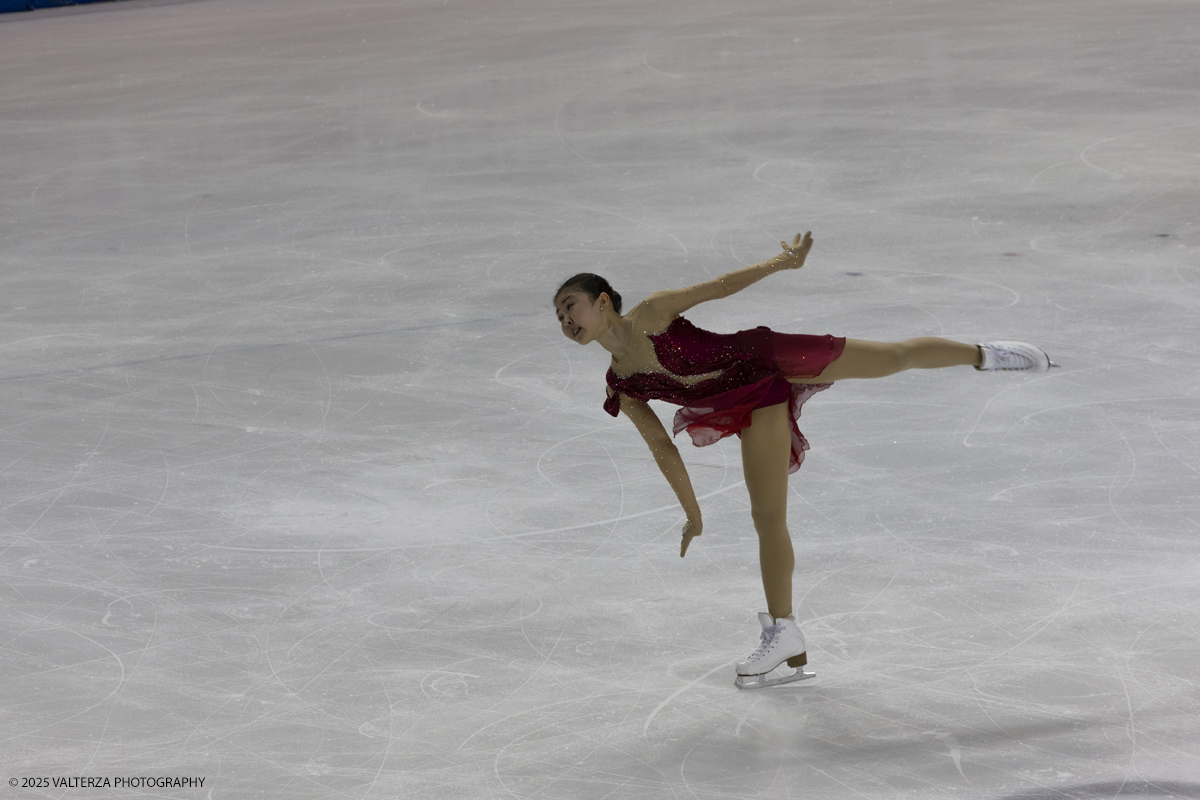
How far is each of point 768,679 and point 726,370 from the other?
78 cm

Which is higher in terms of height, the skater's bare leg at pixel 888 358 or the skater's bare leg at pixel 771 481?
the skater's bare leg at pixel 888 358

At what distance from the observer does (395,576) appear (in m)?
3.96

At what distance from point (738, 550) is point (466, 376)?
1.77 metres

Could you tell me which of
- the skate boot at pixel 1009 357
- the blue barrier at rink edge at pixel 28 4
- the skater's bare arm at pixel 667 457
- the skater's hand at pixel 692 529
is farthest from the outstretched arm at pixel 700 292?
the blue barrier at rink edge at pixel 28 4

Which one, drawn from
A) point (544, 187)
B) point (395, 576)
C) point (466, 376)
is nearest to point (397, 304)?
point (466, 376)

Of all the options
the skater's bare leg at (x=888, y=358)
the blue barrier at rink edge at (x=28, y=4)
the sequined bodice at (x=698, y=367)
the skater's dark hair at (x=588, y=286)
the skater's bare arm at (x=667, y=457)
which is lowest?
the skater's bare arm at (x=667, y=457)

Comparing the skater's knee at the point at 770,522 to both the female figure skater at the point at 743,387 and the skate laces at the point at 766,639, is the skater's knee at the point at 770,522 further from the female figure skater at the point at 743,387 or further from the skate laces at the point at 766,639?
the skate laces at the point at 766,639

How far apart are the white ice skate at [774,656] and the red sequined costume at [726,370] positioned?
492 millimetres

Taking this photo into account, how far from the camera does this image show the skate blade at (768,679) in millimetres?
3318

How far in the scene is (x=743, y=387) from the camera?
3.25 m

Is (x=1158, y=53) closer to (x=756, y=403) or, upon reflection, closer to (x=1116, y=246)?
(x=1116, y=246)

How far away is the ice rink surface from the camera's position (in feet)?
10.3

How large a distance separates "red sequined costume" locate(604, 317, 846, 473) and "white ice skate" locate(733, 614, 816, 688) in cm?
49

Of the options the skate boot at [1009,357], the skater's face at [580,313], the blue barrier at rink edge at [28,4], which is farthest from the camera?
the blue barrier at rink edge at [28,4]
